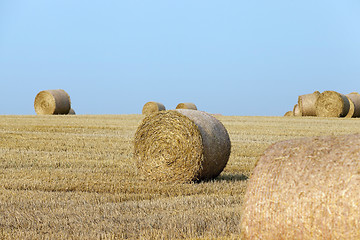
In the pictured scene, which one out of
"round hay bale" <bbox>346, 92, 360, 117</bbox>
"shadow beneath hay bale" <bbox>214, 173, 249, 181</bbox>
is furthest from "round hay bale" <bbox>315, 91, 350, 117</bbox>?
"shadow beneath hay bale" <bbox>214, 173, 249, 181</bbox>

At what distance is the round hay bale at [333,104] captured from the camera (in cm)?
2630

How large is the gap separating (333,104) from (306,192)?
954 inches

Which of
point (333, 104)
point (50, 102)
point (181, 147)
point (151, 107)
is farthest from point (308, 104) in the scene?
point (181, 147)

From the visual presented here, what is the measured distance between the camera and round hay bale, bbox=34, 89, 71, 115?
2661cm

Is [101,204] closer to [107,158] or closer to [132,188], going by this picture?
[132,188]

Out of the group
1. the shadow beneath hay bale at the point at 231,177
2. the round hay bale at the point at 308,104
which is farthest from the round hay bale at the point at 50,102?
the shadow beneath hay bale at the point at 231,177

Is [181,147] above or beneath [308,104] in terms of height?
beneath

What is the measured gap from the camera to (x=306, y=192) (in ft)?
11.5

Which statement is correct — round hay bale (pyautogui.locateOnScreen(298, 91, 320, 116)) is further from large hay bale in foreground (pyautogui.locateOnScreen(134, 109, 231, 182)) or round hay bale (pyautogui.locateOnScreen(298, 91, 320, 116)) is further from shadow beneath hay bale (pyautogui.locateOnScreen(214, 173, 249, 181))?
large hay bale in foreground (pyautogui.locateOnScreen(134, 109, 231, 182))

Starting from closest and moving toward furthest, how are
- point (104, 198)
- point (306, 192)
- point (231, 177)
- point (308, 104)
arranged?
point (306, 192) < point (104, 198) < point (231, 177) < point (308, 104)

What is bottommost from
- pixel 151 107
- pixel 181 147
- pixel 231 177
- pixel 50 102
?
pixel 231 177

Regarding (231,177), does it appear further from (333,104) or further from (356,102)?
(356,102)

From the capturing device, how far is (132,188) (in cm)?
717

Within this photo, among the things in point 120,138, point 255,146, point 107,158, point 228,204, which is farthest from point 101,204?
point 120,138
